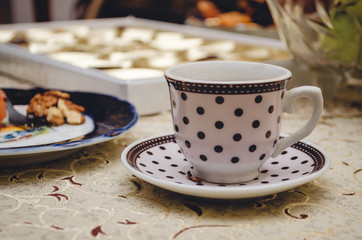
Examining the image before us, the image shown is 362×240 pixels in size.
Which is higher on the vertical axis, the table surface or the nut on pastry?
the nut on pastry

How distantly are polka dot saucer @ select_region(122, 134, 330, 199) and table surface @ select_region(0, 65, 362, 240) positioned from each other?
0.7 inches

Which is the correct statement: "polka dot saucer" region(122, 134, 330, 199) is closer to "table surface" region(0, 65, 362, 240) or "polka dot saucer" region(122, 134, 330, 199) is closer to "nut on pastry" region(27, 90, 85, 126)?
"table surface" region(0, 65, 362, 240)

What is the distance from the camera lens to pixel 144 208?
395mm

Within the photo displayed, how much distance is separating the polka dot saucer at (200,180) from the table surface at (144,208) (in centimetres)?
2

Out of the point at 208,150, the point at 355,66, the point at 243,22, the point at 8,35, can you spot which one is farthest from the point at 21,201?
the point at 243,22

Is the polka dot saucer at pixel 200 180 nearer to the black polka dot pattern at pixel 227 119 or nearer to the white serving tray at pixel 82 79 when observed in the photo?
the black polka dot pattern at pixel 227 119

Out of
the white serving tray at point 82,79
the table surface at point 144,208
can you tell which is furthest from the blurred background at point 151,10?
the table surface at point 144,208

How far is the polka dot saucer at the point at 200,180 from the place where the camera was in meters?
0.36

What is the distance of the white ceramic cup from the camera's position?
15.6 inches

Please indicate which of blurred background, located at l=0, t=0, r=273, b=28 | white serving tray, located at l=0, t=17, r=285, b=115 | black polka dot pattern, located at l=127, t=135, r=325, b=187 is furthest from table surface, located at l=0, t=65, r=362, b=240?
blurred background, located at l=0, t=0, r=273, b=28

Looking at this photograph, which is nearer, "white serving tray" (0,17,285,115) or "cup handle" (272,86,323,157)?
"cup handle" (272,86,323,157)

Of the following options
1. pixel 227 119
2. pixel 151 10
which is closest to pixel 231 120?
pixel 227 119

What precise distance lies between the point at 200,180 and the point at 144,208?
7 cm

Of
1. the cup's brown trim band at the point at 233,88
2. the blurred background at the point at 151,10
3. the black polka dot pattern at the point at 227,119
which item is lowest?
the blurred background at the point at 151,10
